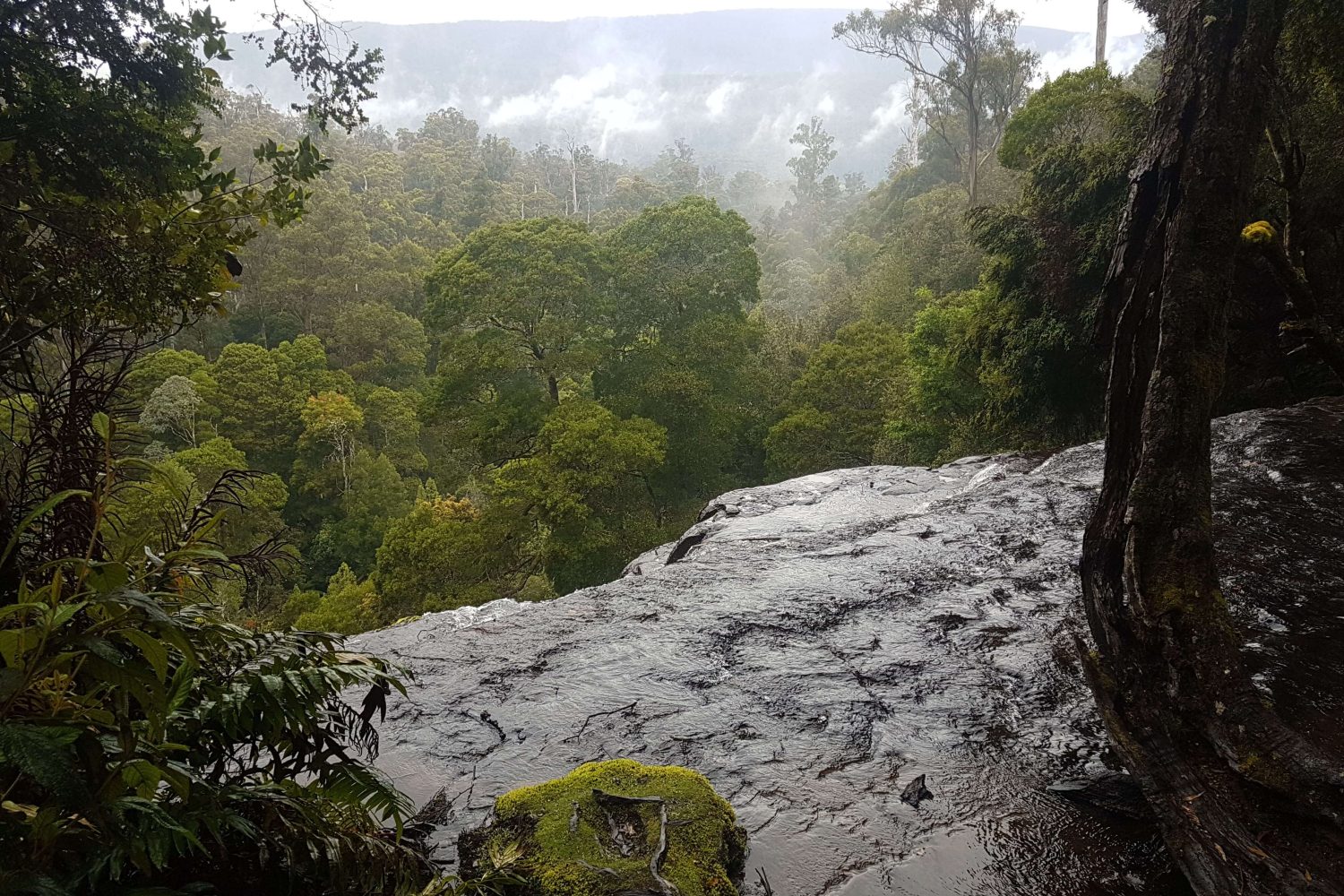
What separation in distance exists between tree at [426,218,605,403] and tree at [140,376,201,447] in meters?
7.79

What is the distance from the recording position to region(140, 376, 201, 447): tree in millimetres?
19797

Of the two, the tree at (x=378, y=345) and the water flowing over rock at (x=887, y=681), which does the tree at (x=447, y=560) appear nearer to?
the water flowing over rock at (x=887, y=681)

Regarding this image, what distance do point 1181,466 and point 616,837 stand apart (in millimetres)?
2461

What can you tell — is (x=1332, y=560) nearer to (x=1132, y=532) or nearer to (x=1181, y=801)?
(x=1132, y=532)

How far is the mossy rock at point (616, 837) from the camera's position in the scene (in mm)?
2439

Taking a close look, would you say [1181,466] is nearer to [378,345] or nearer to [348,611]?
[348,611]

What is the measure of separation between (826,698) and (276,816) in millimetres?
2861

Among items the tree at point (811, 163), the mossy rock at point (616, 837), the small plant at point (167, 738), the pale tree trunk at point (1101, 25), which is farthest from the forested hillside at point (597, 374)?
the tree at point (811, 163)

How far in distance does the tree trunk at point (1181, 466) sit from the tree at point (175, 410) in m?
21.8

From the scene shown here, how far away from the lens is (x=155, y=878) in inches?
66.0

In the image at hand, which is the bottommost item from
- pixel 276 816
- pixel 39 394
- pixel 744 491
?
pixel 744 491

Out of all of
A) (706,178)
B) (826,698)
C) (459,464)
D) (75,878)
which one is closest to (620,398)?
(459,464)

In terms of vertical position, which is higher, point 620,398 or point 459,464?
point 620,398

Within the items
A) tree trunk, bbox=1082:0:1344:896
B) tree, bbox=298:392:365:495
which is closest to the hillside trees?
tree trunk, bbox=1082:0:1344:896
